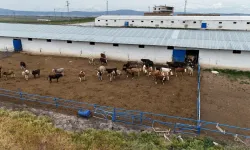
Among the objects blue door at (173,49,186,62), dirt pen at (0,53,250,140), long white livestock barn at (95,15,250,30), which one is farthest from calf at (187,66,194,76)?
long white livestock barn at (95,15,250,30)

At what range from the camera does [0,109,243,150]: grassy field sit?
10.6m

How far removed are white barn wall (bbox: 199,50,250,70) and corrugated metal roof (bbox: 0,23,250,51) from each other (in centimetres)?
66

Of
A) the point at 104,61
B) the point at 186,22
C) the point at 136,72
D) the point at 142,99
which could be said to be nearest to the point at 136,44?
the point at 104,61

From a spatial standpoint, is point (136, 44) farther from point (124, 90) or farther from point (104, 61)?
point (124, 90)

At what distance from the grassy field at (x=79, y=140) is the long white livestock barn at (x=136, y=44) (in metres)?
13.9

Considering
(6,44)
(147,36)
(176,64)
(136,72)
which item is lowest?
(136,72)

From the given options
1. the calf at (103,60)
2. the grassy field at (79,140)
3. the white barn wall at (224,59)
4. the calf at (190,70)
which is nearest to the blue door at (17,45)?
the calf at (103,60)

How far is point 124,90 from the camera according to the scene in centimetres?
1717

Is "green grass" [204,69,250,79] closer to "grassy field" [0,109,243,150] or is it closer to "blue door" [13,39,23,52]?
"grassy field" [0,109,243,150]

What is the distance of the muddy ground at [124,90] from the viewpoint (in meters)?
14.7

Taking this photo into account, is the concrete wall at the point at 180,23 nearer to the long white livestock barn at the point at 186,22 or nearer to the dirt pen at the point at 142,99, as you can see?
the long white livestock barn at the point at 186,22

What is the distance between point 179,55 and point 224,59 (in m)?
4.69

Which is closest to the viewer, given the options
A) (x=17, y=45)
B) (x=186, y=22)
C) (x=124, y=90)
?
(x=124, y=90)

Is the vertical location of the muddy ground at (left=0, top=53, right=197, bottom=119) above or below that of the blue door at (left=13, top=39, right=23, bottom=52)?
below
